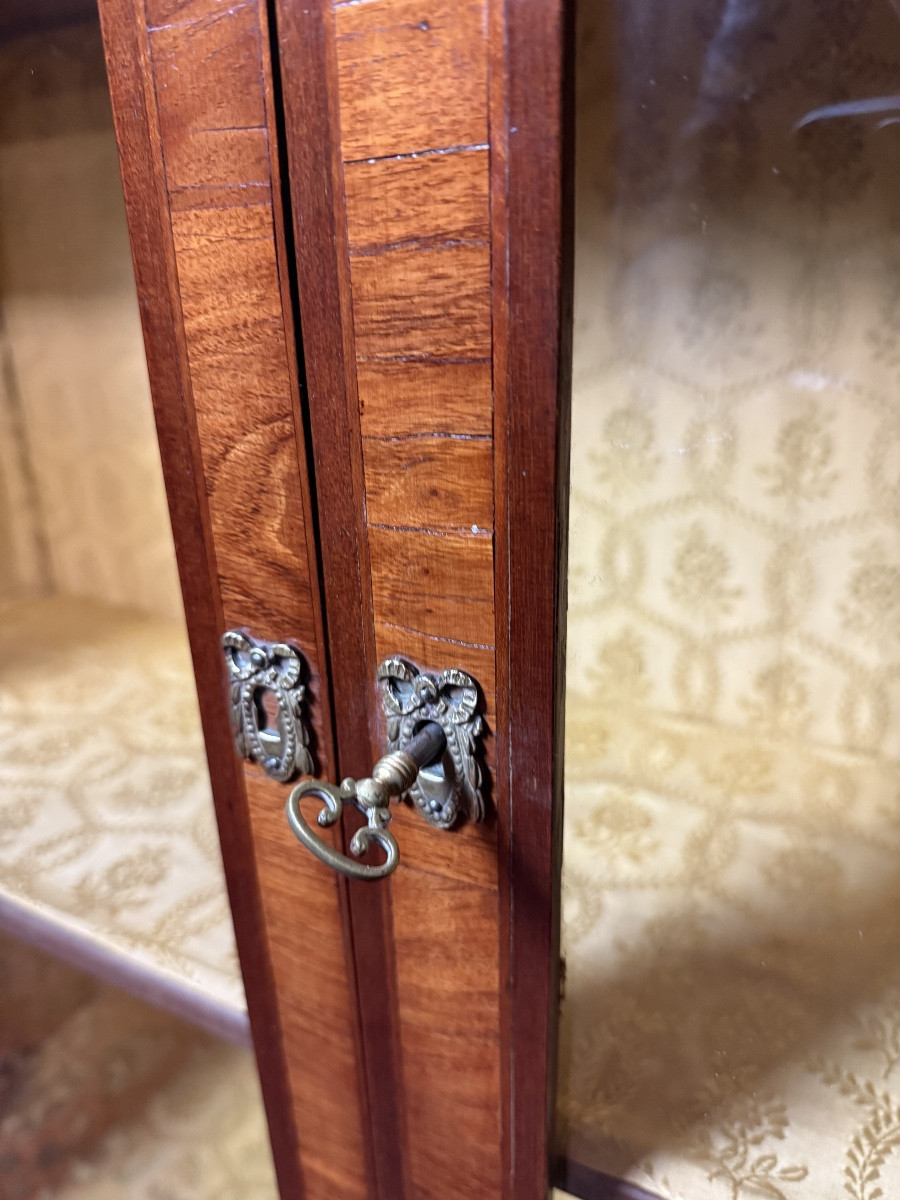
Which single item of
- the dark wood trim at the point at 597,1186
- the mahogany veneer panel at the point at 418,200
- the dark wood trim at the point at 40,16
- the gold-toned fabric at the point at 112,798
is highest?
the dark wood trim at the point at 40,16

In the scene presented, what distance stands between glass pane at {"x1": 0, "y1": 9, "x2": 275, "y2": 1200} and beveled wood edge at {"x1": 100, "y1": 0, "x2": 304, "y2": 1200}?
2.0 inches

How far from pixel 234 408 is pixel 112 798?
570 mm

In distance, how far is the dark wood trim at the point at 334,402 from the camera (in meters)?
0.33

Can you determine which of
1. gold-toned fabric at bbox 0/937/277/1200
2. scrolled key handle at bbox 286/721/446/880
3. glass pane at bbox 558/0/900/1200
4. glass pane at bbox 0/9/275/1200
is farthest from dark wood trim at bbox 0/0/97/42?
gold-toned fabric at bbox 0/937/277/1200

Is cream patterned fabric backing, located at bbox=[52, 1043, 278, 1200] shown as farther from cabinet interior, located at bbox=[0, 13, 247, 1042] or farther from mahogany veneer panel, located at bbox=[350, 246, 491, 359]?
mahogany veneer panel, located at bbox=[350, 246, 491, 359]

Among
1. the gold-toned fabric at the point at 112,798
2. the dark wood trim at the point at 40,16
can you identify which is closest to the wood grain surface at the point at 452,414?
the dark wood trim at the point at 40,16

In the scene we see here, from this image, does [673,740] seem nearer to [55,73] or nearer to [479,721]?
[479,721]

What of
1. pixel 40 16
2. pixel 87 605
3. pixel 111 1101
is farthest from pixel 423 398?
pixel 111 1101

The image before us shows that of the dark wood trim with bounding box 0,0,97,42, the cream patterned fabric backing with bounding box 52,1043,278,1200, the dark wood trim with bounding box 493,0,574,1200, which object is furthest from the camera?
the cream patterned fabric backing with bounding box 52,1043,278,1200

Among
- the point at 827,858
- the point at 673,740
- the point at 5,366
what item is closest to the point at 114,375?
the point at 5,366

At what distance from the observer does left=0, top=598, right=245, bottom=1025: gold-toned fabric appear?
2.30 feet

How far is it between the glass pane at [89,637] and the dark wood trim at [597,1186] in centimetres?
26

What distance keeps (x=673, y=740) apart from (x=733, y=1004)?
0.21 meters

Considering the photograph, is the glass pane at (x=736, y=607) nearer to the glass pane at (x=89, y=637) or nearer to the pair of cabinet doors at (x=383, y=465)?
the pair of cabinet doors at (x=383, y=465)
